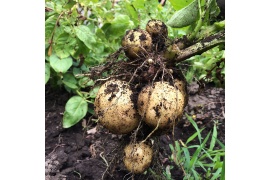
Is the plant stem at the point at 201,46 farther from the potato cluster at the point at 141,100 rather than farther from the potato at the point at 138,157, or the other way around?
the potato at the point at 138,157

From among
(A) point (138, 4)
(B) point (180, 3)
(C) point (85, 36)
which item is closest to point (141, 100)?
(B) point (180, 3)

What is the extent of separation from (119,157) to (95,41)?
53 cm

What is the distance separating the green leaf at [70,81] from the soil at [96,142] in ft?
0.45

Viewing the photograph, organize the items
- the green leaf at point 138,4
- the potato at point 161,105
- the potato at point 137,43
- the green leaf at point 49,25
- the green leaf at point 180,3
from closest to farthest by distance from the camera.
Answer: the potato at point 161,105 → the potato at point 137,43 → the green leaf at point 180,3 → the green leaf at point 49,25 → the green leaf at point 138,4

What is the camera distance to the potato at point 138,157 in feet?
3.67

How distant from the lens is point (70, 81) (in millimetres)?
1660

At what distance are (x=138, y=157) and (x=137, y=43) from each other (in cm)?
37

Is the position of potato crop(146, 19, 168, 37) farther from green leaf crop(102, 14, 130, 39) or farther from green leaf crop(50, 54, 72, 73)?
green leaf crop(50, 54, 72, 73)

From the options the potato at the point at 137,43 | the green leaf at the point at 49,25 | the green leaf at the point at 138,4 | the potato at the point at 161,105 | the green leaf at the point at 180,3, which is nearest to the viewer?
the potato at the point at 161,105

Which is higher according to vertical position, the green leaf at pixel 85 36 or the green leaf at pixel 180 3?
the green leaf at pixel 180 3

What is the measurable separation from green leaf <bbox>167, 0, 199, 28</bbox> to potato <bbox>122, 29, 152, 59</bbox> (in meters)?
0.09

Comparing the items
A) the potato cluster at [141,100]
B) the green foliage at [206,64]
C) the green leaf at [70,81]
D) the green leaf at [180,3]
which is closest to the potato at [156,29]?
the potato cluster at [141,100]

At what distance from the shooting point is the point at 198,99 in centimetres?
187

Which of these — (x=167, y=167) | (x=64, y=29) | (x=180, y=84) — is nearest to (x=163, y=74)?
(x=180, y=84)
